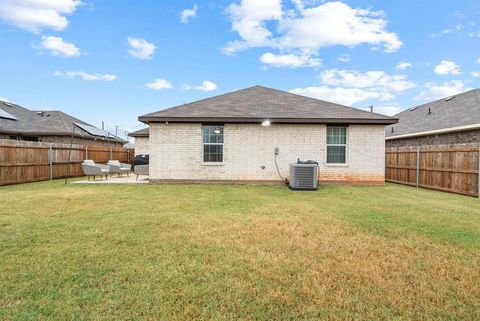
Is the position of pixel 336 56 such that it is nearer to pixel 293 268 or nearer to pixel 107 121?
pixel 293 268

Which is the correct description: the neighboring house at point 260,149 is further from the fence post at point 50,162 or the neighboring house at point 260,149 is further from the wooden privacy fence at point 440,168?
the fence post at point 50,162

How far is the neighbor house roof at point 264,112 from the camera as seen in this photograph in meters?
11.2

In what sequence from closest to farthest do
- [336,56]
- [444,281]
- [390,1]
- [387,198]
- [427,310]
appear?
[427,310] < [444,281] < [387,198] < [390,1] < [336,56]

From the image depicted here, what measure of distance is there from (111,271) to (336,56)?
19.0 m

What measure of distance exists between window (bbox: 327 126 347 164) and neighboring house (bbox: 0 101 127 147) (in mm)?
16136

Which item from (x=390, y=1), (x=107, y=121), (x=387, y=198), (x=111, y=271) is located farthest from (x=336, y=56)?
(x=107, y=121)

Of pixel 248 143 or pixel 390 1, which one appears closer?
pixel 248 143

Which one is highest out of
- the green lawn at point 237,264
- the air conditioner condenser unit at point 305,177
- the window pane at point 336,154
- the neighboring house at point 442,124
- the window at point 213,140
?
the neighboring house at point 442,124

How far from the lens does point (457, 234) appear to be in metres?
4.75

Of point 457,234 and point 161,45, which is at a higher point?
point 161,45

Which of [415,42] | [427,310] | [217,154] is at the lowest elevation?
[427,310]

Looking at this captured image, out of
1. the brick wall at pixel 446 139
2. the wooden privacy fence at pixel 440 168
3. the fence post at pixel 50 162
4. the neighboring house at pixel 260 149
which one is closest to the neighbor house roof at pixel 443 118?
the brick wall at pixel 446 139

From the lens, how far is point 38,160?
13.2 meters

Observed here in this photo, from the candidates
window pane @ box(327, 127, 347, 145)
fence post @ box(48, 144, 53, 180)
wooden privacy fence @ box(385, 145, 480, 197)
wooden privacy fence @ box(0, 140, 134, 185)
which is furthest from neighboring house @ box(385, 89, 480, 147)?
fence post @ box(48, 144, 53, 180)
